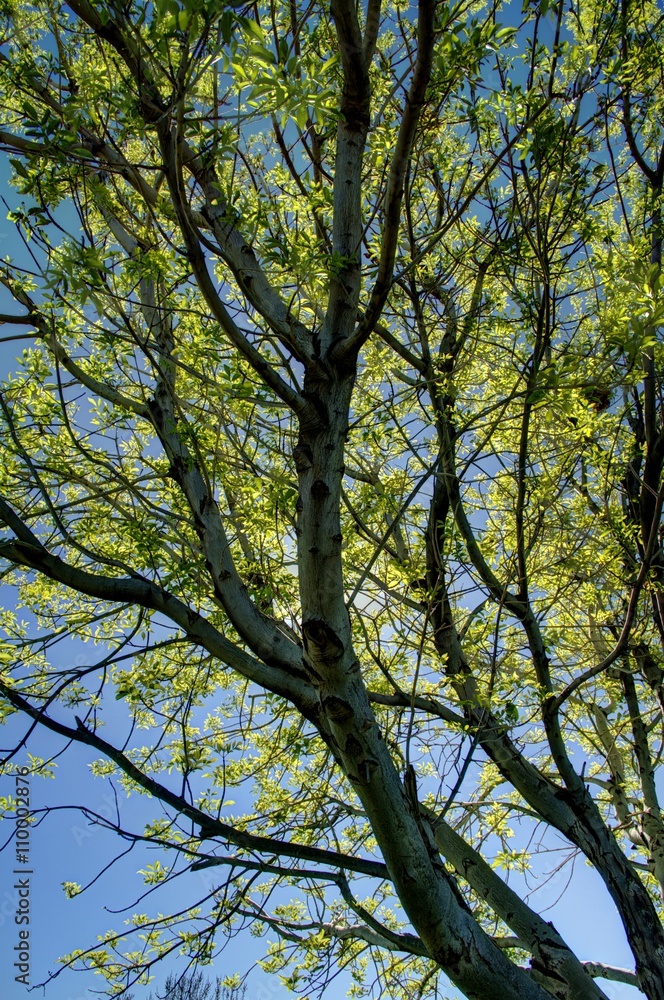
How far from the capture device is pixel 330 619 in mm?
2467

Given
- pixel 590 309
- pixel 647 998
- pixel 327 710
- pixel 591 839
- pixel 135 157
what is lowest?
pixel 647 998

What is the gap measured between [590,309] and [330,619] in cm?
345

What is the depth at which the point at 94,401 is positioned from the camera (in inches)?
191

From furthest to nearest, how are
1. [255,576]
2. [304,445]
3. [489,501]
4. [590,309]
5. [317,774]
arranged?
[489,501] < [317,774] < [590,309] < [255,576] < [304,445]

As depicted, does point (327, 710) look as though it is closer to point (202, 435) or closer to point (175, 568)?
point (175, 568)

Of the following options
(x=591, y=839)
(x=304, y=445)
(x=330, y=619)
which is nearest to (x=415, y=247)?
(x=304, y=445)

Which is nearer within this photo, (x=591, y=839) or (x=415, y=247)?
(x=591, y=839)

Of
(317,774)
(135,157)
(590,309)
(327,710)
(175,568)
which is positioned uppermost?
(135,157)

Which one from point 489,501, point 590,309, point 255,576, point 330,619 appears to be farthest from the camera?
point 489,501

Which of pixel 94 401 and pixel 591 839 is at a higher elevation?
pixel 94 401

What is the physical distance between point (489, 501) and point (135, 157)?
443cm

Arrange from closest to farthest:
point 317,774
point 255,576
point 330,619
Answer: point 330,619 < point 255,576 < point 317,774

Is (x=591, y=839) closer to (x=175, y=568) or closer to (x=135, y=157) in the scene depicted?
(x=175, y=568)

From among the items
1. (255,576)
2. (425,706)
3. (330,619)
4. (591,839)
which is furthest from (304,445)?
(591,839)
